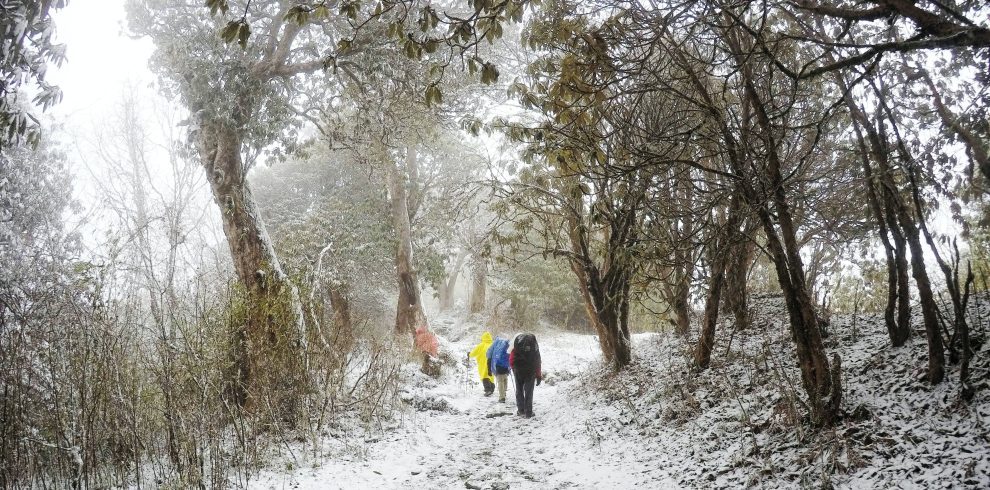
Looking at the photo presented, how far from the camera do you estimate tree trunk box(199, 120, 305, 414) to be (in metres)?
6.46

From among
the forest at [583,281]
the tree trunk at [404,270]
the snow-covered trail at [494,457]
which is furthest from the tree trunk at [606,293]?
the tree trunk at [404,270]

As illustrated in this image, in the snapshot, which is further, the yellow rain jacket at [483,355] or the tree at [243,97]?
the yellow rain jacket at [483,355]

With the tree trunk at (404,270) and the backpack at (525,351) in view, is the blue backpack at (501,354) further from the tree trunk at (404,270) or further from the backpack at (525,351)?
the tree trunk at (404,270)

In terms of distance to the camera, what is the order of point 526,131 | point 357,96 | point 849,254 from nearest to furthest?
point 526,131 < point 357,96 < point 849,254

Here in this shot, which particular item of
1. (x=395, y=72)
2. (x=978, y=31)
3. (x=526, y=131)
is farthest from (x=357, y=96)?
(x=978, y=31)

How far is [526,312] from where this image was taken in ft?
77.5

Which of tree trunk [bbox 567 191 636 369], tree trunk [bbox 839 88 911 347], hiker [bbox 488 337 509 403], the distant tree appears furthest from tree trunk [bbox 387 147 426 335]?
tree trunk [bbox 839 88 911 347]

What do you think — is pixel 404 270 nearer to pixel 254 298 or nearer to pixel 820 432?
pixel 254 298

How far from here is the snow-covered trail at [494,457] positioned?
5266 mm

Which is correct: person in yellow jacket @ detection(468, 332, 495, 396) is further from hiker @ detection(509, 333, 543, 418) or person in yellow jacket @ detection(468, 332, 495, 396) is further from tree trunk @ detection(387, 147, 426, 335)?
tree trunk @ detection(387, 147, 426, 335)

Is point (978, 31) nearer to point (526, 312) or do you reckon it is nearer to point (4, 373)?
point (4, 373)

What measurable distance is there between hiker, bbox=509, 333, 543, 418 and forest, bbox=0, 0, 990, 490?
1.35ft

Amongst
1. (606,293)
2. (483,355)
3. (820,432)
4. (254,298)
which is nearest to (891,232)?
(820,432)

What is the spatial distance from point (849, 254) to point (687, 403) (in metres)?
7.61
